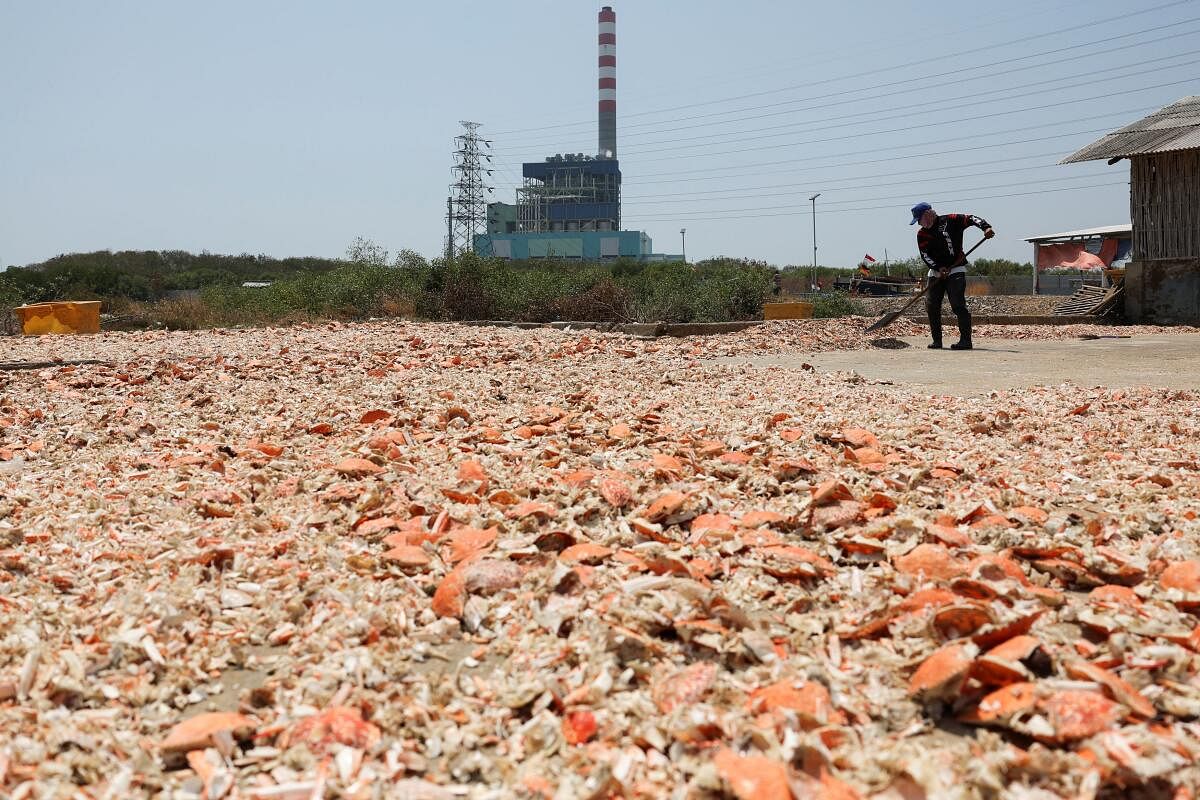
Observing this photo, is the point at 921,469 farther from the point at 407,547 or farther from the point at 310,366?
the point at 310,366

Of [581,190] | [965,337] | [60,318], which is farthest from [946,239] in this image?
[581,190]

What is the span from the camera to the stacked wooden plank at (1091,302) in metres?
14.5

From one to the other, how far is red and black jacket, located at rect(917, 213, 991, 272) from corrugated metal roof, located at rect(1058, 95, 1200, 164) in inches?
267

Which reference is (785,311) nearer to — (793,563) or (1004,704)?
(793,563)

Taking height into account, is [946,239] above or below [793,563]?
above

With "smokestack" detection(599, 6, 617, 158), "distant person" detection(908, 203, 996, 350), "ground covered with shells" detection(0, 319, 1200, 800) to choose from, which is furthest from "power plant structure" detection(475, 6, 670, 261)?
"ground covered with shells" detection(0, 319, 1200, 800)

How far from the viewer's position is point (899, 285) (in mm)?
29328

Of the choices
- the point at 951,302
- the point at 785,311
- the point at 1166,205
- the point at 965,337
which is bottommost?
the point at 965,337

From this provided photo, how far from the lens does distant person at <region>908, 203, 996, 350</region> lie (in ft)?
29.4

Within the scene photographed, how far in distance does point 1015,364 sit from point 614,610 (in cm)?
602

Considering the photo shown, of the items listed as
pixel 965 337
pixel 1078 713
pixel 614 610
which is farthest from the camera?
pixel 965 337

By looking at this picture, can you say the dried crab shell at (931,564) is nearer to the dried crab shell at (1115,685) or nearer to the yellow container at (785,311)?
the dried crab shell at (1115,685)

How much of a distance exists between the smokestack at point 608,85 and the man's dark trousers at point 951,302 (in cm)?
7270

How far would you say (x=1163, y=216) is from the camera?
14.5 metres
